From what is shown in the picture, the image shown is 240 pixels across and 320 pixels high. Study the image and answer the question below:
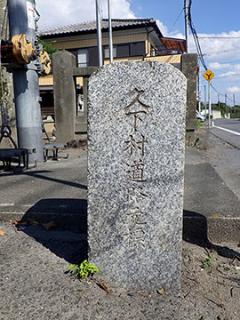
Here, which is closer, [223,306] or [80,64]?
[223,306]

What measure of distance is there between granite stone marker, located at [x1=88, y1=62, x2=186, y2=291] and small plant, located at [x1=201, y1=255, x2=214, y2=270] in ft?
1.71

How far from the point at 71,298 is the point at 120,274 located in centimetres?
39

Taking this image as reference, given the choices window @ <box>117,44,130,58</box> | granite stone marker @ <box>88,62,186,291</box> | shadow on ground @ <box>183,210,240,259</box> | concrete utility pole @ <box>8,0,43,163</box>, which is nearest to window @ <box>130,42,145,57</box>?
window @ <box>117,44,130,58</box>

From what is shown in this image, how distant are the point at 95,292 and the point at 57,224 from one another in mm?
1352

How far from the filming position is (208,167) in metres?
6.49

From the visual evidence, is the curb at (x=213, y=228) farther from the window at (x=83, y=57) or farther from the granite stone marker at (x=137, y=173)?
the window at (x=83, y=57)

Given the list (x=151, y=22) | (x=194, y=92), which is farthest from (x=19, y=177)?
(x=151, y=22)

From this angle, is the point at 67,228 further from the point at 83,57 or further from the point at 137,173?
the point at 83,57

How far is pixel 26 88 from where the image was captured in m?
6.76

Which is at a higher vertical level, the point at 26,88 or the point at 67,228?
the point at 26,88

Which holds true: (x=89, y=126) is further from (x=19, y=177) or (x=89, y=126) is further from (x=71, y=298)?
(x=19, y=177)

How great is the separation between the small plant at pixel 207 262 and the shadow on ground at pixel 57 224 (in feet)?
3.36

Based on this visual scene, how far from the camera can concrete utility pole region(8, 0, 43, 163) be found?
21.3 feet

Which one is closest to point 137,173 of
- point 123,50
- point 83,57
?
point 123,50
